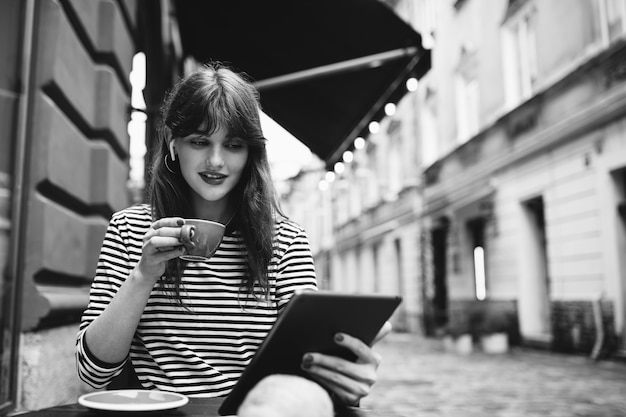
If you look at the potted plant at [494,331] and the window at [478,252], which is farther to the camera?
the window at [478,252]

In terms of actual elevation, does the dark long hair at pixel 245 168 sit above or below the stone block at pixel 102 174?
below

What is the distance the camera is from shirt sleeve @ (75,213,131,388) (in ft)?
4.67

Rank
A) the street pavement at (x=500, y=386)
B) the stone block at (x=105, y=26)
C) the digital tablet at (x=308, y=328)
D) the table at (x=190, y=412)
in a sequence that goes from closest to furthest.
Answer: the digital tablet at (x=308, y=328) → the table at (x=190, y=412) → the stone block at (x=105, y=26) → the street pavement at (x=500, y=386)

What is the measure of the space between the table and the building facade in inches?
136

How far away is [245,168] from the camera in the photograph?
1.72 meters

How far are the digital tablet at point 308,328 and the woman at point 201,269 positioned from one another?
1.39ft

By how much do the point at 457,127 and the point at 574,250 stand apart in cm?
529

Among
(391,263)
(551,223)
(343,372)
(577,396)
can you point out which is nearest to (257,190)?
(343,372)

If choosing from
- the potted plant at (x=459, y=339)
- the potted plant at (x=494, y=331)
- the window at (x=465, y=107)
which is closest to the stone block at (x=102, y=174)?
the potted plant at (x=459, y=339)

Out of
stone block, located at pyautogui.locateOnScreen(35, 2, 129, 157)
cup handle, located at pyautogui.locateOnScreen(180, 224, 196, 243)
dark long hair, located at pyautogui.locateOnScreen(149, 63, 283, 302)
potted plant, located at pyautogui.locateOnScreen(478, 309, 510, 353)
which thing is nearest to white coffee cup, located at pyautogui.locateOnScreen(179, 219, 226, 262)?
cup handle, located at pyautogui.locateOnScreen(180, 224, 196, 243)

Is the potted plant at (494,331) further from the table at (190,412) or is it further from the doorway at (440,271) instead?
the table at (190,412)

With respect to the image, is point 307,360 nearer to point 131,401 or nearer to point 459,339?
point 131,401

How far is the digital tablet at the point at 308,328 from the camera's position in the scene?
3.19ft

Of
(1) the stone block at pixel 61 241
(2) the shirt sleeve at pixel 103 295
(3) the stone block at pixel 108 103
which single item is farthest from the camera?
(3) the stone block at pixel 108 103
